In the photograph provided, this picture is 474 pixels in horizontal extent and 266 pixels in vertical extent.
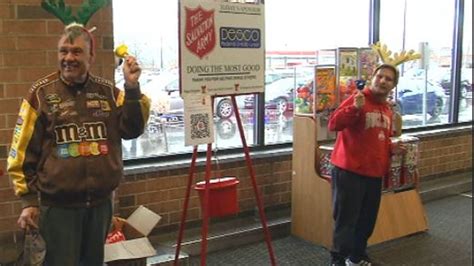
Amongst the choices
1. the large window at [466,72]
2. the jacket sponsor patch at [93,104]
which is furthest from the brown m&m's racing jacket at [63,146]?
the large window at [466,72]

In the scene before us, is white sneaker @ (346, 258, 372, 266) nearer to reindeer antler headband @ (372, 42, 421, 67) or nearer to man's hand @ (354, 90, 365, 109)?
man's hand @ (354, 90, 365, 109)

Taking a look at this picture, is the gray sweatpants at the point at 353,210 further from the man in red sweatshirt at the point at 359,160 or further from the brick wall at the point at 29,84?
the brick wall at the point at 29,84

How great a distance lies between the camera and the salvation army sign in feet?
9.58

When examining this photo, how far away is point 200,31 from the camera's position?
296cm

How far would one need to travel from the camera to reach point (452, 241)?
4.34 meters

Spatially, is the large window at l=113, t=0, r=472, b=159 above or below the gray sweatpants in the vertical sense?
above

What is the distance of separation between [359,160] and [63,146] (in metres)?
1.82

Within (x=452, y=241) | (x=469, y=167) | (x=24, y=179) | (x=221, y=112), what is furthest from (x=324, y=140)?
(x=469, y=167)

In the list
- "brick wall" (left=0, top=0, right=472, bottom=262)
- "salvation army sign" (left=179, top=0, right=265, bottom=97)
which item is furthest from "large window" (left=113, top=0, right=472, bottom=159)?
"salvation army sign" (left=179, top=0, right=265, bottom=97)

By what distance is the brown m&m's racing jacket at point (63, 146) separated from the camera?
2.25 meters

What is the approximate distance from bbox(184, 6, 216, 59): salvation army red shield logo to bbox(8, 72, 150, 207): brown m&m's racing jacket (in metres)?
0.67

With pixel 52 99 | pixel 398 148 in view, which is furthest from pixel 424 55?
pixel 52 99

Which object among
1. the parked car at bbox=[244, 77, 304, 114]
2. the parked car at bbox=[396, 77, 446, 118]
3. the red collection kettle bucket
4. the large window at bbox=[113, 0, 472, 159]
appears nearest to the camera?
the red collection kettle bucket

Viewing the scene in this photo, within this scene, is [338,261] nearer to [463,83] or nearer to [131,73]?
[131,73]
